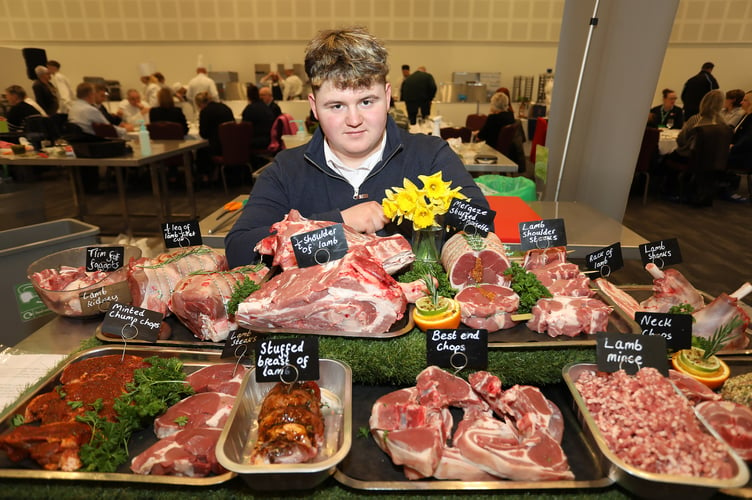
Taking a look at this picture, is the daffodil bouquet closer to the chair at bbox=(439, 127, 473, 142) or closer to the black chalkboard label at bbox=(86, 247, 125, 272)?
the black chalkboard label at bbox=(86, 247, 125, 272)

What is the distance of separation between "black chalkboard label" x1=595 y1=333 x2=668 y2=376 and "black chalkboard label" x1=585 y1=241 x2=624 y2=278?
0.56 metres

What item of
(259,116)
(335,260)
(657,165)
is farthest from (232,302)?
(657,165)

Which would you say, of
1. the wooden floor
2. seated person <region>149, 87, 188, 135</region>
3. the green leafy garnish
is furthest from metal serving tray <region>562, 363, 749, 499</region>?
seated person <region>149, 87, 188, 135</region>

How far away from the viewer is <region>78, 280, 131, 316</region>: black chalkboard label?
1944mm

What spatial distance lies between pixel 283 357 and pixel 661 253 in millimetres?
1711

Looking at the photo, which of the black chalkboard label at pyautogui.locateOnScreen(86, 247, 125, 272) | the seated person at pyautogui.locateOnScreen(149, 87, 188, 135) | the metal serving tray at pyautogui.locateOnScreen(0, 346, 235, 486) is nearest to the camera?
the metal serving tray at pyautogui.locateOnScreen(0, 346, 235, 486)

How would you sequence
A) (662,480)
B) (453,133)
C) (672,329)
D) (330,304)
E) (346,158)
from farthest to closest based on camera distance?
(453,133) < (346,158) < (672,329) < (330,304) < (662,480)

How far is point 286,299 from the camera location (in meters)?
1.50

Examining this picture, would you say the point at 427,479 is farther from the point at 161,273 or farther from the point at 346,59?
the point at 346,59

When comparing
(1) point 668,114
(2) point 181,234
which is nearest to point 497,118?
(1) point 668,114

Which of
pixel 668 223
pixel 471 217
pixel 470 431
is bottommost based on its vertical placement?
pixel 668 223

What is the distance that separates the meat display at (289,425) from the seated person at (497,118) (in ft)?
27.2

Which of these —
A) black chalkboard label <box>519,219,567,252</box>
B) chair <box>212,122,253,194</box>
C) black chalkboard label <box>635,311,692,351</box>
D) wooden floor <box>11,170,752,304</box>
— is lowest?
wooden floor <box>11,170,752,304</box>

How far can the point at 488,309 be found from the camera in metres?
1.60
